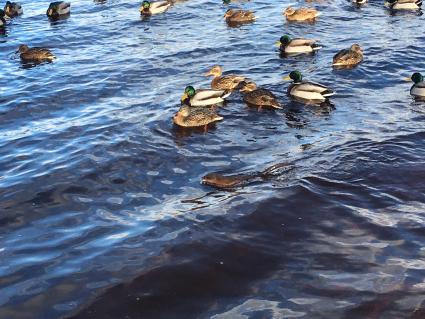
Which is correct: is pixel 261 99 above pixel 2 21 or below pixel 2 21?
below

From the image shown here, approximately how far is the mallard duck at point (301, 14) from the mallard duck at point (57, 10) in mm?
8126

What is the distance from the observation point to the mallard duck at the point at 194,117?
1241cm

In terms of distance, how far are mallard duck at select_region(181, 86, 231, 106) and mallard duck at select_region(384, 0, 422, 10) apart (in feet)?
33.8

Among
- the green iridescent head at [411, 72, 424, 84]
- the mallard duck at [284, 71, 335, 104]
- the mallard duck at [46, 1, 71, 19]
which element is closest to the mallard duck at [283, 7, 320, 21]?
the green iridescent head at [411, 72, 424, 84]

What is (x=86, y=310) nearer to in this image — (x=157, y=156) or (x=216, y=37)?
(x=157, y=156)

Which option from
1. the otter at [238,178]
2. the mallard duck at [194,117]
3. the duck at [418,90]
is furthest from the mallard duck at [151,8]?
the otter at [238,178]

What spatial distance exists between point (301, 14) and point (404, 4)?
3753mm

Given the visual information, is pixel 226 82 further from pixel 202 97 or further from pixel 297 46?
pixel 297 46

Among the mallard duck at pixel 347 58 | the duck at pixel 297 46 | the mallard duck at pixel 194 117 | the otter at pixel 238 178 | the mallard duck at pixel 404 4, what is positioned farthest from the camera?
the mallard duck at pixel 404 4

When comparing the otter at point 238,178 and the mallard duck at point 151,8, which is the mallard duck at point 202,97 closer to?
the otter at point 238,178

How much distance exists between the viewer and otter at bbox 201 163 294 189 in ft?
32.1

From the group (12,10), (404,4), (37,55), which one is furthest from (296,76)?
(12,10)

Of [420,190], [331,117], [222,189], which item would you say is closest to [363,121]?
[331,117]

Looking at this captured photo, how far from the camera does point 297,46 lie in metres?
17.0
